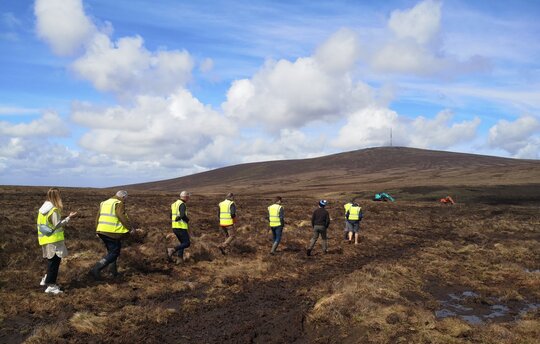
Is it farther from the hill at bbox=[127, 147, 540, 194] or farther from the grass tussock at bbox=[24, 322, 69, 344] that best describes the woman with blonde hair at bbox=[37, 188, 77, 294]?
the hill at bbox=[127, 147, 540, 194]

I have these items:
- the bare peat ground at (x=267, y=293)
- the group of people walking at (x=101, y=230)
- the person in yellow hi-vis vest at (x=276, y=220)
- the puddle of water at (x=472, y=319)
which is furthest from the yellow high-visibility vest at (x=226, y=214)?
the puddle of water at (x=472, y=319)

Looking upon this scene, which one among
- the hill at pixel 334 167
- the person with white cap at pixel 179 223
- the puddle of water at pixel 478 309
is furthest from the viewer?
the hill at pixel 334 167

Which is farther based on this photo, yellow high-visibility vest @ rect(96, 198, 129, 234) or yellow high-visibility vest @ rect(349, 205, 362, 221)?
→ yellow high-visibility vest @ rect(349, 205, 362, 221)

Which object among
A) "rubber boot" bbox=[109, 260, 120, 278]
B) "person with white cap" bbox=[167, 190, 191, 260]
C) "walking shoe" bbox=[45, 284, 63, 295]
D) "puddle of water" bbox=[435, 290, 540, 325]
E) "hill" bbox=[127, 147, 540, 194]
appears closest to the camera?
"walking shoe" bbox=[45, 284, 63, 295]

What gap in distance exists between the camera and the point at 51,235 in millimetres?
9594

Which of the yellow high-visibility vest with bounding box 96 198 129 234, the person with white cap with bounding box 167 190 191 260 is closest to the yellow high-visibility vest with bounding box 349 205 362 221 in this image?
the person with white cap with bounding box 167 190 191 260

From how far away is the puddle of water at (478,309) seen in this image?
32.7 ft

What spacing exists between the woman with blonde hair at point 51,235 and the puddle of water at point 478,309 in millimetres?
9056

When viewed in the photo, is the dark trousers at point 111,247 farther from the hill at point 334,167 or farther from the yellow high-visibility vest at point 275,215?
the hill at point 334,167

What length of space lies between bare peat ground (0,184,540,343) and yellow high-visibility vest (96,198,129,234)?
1.39m

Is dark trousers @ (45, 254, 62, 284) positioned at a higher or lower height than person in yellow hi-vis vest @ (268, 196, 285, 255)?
lower

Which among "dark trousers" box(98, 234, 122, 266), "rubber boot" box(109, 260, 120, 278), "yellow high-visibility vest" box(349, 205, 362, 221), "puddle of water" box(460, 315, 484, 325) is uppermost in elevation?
"yellow high-visibility vest" box(349, 205, 362, 221)

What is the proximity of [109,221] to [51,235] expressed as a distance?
5.15 feet

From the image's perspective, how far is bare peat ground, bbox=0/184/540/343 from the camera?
8023mm
